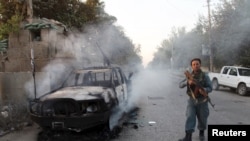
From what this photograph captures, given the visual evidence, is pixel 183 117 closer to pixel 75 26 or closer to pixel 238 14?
pixel 75 26

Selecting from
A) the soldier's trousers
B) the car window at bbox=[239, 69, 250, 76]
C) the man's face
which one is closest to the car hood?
the soldier's trousers

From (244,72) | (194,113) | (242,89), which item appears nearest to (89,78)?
(194,113)

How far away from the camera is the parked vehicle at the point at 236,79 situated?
52.6 feet

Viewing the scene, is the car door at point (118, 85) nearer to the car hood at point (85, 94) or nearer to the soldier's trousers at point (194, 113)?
the car hood at point (85, 94)

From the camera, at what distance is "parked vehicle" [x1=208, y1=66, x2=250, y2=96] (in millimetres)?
16031

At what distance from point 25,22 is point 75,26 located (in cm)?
643

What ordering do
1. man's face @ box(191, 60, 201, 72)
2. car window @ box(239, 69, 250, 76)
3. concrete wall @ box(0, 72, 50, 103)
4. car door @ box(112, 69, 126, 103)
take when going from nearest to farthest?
1. man's face @ box(191, 60, 201, 72)
2. car door @ box(112, 69, 126, 103)
3. concrete wall @ box(0, 72, 50, 103)
4. car window @ box(239, 69, 250, 76)

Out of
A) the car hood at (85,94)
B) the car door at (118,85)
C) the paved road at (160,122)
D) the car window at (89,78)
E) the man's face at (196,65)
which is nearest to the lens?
the man's face at (196,65)

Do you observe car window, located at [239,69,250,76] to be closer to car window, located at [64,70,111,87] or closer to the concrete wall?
car window, located at [64,70,111,87]

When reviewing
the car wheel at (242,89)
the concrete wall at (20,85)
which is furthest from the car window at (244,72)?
the concrete wall at (20,85)

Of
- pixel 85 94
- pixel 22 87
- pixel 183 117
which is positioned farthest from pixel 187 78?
pixel 22 87

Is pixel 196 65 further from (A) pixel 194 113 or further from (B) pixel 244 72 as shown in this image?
(B) pixel 244 72

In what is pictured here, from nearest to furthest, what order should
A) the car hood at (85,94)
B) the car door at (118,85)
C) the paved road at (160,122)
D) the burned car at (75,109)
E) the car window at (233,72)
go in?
the burned car at (75,109) < the car hood at (85,94) < the paved road at (160,122) < the car door at (118,85) < the car window at (233,72)

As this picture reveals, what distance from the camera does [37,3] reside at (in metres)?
18.8
